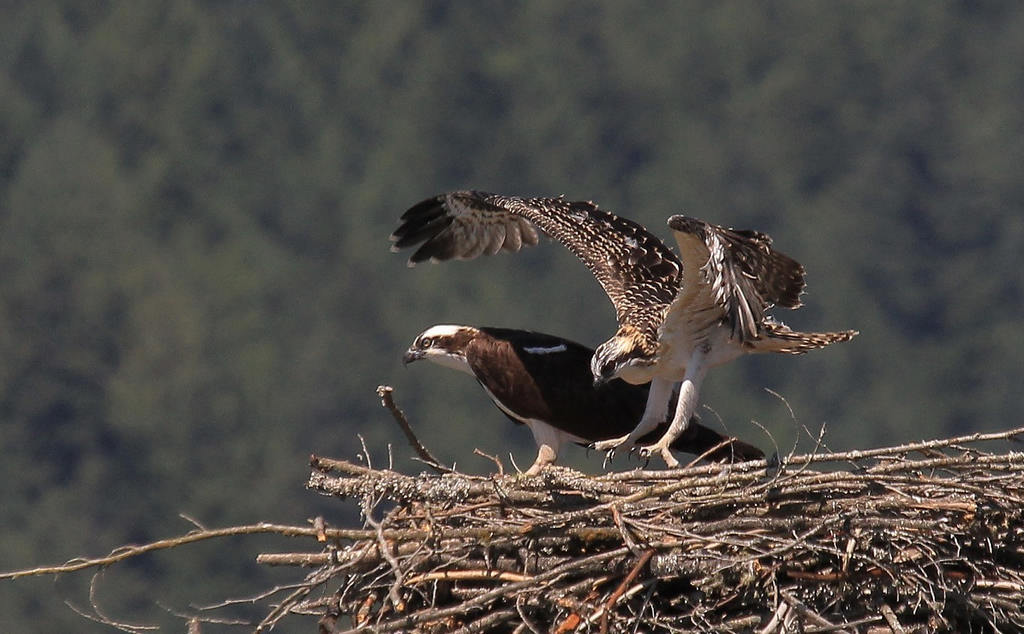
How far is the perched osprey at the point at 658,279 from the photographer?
8.93 meters

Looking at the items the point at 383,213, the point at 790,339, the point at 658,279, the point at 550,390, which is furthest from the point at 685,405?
the point at 383,213

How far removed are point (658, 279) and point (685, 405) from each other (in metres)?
1.33

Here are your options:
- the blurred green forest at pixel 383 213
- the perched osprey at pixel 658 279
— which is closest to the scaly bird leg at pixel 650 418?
the perched osprey at pixel 658 279

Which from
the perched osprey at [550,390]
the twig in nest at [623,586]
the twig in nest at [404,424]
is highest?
the perched osprey at [550,390]

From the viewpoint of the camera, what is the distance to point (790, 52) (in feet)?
201

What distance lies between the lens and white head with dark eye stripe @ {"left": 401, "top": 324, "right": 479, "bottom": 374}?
10.4 metres

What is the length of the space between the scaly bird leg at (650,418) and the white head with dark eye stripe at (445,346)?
0.91 m

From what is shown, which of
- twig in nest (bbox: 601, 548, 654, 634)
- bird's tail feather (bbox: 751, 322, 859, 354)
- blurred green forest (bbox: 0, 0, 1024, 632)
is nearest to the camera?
twig in nest (bbox: 601, 548, 654, 634)

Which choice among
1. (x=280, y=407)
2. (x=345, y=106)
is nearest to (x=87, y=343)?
(x=280, y=407)

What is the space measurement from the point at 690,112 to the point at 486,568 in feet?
167

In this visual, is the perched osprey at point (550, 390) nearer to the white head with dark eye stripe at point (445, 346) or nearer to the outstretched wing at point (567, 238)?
the white head with dark eye stripe at point (445, 346)

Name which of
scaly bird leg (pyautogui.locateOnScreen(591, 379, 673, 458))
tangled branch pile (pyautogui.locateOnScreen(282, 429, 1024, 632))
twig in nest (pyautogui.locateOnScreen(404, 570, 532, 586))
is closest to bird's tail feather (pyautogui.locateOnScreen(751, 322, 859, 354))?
scaly bird leg (pyautogui.locateOnScreen(591, 379, 673, 458))

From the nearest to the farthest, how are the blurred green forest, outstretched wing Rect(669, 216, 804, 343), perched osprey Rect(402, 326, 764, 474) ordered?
outstretched wing Rect(669, 216, 804, 343)
perched osprey Rect(402, 326, 764, 474)
the blurred green forest

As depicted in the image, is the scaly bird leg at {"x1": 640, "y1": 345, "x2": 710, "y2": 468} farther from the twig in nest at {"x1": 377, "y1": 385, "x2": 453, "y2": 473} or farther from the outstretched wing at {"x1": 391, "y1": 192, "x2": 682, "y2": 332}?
the twig in nest at {"x1": 377, "y1": 385, "x2": 453, "y2": 473}
